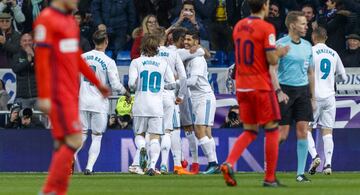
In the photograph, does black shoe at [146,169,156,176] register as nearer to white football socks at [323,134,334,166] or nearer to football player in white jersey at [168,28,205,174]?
football player in white jersey at [168,28,205,174]

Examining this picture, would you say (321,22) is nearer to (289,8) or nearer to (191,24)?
(289,8)

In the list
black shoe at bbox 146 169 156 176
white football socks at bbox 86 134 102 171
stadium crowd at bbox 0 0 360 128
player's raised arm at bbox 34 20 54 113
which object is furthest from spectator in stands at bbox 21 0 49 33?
player's raised arm at bbox 34 20 54 113

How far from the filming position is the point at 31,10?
29.2 meters

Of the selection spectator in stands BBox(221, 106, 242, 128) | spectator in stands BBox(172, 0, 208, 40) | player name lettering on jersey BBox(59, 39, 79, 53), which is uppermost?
spectator in stands BBox(172, 0, 208, 40)

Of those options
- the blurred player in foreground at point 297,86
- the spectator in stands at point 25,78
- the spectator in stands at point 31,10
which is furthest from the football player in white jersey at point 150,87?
the spectator in stands at point 31,10

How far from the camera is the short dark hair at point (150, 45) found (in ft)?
68.9

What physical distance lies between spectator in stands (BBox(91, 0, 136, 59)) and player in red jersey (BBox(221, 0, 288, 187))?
1246cm

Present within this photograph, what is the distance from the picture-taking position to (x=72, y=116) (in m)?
11.8

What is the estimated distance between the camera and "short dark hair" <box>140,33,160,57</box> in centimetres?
2100

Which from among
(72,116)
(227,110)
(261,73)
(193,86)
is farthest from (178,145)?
(72,116)

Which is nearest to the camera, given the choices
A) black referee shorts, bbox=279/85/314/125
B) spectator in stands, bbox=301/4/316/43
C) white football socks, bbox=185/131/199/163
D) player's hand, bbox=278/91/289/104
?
player's hand, bbox=278/91/289/104

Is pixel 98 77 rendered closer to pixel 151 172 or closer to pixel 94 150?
pixel 94 150

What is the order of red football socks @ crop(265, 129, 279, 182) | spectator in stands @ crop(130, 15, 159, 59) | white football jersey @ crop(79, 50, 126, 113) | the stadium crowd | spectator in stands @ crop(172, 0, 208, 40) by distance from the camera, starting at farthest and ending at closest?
1. the stadium crowd
2. spectator in stands @ crop(172, 0, 208, 40)
3. spectator in stands @ crop(130, 15, 159, 59)
4. white football jersey @ crop(79, 50, 126, 113)
5. red football socks @ crop(265, 129, 279, 182)

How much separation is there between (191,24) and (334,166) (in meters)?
4.46
